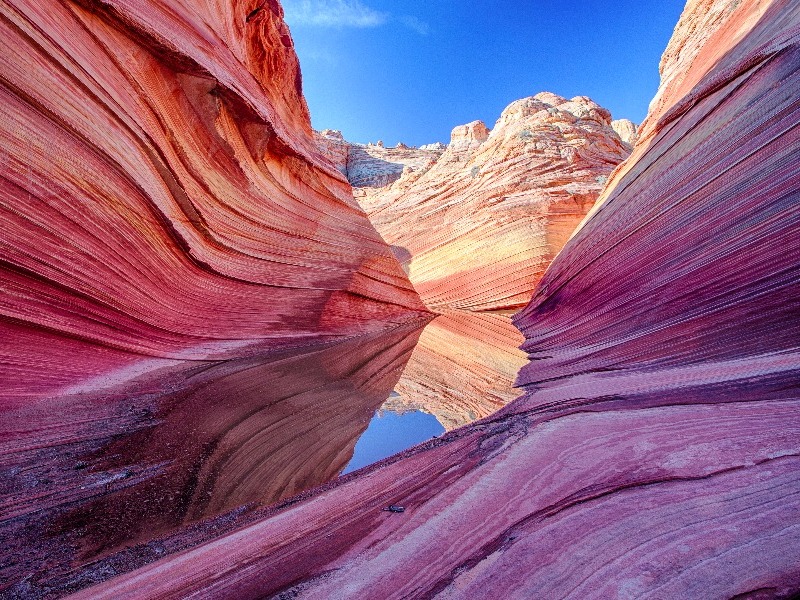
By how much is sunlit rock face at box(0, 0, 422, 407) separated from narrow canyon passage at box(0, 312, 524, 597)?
483 millimetres

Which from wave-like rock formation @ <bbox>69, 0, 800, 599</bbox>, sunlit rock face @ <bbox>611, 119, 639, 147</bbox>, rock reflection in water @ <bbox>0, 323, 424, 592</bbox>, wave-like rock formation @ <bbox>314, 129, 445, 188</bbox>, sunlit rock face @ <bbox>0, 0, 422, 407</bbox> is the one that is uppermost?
sunlit rock face @ <bbox>611, 119, 639, 147</bbox>

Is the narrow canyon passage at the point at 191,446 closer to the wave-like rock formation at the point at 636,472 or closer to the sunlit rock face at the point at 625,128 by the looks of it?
the wave-like rock formation at the point at 636,472

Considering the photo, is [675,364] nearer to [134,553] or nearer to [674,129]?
[134,553]

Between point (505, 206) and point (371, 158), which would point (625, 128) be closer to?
point (371, 158)

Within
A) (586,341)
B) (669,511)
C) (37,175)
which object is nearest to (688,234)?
(586,341)

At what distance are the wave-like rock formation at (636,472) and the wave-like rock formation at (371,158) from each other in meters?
18.2

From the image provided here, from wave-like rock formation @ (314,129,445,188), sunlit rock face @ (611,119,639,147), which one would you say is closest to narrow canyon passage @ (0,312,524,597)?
wave-like rock formation @ (314,129,445,188)

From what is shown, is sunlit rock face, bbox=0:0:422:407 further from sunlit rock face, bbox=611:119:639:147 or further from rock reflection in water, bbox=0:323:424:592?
sunlit rock face, bbox=611:119:639:147

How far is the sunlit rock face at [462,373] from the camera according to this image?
9.62 feet

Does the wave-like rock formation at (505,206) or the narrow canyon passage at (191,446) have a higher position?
the wave-like rock formation at (505,206)

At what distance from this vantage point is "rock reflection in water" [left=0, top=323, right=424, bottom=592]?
1.48 meters

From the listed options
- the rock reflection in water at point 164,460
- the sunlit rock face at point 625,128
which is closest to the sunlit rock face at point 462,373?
the rock reflection in water at point 164,460

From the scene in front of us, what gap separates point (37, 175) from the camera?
2.72m

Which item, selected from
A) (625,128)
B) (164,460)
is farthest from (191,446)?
(625,128)
